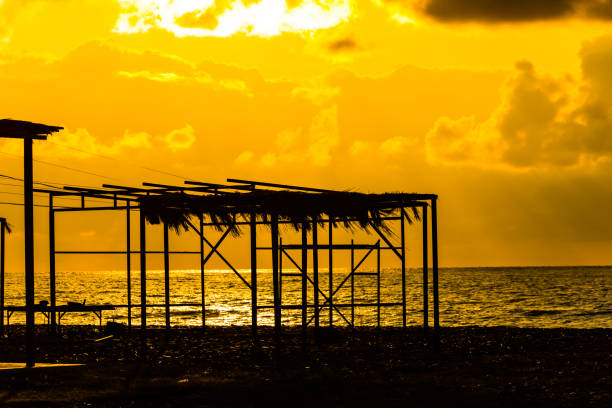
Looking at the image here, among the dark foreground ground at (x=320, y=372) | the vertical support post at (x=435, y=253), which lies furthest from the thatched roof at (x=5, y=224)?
the vertical support post at (x=435, y=253)

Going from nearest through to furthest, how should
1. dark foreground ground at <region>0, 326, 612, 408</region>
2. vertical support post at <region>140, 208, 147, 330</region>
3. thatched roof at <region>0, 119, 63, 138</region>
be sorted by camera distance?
1. dark foreground ground at <region>0, 326, 612, 408</region>
2. thatched roof at <region>0, 119, 63, 138</region>
3. vertical support post at <region>140, 208, 147, 330</region>

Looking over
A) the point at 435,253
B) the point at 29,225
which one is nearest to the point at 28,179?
the point at 29,225

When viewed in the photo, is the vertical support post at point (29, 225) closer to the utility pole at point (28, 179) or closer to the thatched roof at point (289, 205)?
the utility pole at point (28, 179)

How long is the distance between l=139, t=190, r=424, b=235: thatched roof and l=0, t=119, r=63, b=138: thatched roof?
4318 millimetres

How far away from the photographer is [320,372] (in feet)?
50.9

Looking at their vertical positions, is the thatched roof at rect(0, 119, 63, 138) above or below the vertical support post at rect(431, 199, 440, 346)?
above

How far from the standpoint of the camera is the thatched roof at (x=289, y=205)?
58.9 feet

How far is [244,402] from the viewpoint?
12.4 meters

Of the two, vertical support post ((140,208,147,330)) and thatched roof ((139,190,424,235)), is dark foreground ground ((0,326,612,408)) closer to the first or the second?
vertical support post ((140,208,147,330))

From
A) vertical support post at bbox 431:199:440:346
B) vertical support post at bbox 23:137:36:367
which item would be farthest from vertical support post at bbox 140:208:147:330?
vertical support post at bbox 431:199:440:346

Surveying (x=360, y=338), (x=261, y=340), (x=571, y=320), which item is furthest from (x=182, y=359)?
(x=571, y=320)

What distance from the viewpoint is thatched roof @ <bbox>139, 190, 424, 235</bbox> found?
18.0 meters

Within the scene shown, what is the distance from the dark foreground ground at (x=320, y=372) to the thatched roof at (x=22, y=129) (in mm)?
4007

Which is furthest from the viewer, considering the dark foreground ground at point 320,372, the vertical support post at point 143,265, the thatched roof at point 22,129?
the vertical support post at point 143,265
